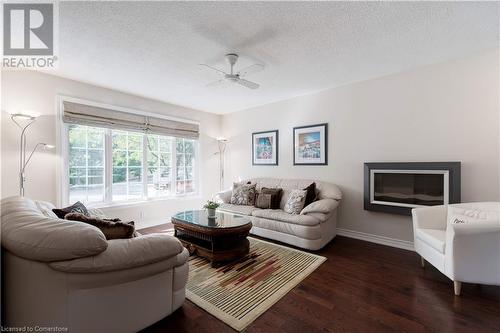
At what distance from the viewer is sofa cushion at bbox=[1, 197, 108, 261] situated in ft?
4.01

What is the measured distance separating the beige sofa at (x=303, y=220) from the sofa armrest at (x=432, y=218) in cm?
103

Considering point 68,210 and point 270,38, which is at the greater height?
point 270,38

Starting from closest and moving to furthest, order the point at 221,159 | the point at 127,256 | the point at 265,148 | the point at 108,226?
the point at 127,256 < the point at 108,226 < the point at 265,148 < the point at 221,159

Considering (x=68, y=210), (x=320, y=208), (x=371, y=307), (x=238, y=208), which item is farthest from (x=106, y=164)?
(x=371, y=307)

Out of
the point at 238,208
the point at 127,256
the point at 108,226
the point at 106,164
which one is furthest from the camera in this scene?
the point at 238,208

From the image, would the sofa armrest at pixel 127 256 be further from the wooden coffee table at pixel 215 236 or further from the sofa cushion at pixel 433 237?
the sofa cushion at pixel 433 237

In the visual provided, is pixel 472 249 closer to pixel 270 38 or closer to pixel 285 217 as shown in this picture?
pixel 285 217

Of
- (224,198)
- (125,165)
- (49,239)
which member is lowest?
(224,198)

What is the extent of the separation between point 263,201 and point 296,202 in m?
0.66

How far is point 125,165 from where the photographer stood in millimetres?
A: 4164

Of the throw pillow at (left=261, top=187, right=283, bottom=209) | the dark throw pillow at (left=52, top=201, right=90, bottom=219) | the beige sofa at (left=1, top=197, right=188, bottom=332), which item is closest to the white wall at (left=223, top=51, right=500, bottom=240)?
the throw pillow at (left=261, top=187, right=283, bottom=209)

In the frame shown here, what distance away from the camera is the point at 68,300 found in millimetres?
1294

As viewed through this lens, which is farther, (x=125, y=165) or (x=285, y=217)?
(x=125, y=165)

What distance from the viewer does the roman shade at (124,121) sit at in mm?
3465
